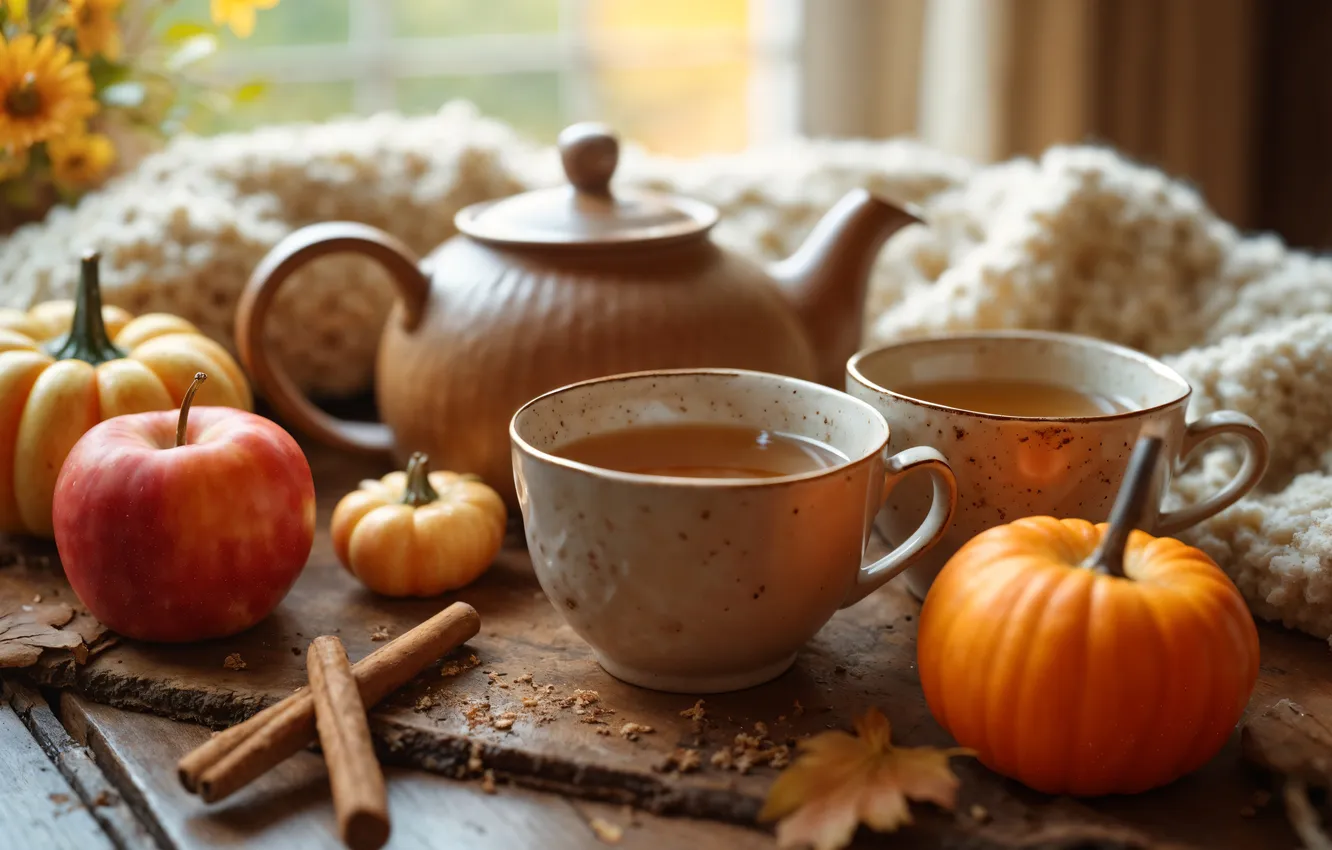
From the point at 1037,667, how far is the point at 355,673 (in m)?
0.41

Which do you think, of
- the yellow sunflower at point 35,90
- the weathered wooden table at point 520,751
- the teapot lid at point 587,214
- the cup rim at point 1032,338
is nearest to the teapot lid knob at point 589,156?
the teapot lid at point 587,214

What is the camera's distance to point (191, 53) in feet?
4.56

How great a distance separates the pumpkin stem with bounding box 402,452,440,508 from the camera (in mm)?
963

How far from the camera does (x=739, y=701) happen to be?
0.79m

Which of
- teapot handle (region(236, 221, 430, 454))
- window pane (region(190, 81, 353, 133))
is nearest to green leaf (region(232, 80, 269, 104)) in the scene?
teapot handle (region(236, 221, 430, 454))

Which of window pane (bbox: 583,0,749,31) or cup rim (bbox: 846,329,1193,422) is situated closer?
cup rim (bbox: 846,329,1193,422)

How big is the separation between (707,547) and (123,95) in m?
0.96

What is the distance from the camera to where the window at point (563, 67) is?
91.7 inches

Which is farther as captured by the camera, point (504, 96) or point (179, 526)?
point (504, 96)

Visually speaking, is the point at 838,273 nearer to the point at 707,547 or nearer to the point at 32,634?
the point at 707,547

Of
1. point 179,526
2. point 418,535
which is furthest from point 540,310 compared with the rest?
point 179,526

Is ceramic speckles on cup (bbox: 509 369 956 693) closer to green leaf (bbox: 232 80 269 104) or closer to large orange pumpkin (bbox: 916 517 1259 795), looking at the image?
large orange pumpkin (bbox: 916 517 1259 795)

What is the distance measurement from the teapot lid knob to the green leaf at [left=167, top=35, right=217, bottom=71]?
559 mm

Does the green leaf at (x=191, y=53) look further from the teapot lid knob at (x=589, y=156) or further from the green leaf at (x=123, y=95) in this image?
the teapot lid knob at (x=589, y=156)
